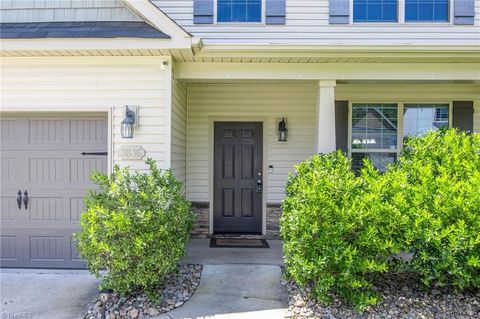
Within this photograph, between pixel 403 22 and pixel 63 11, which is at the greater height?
pixel 403 22

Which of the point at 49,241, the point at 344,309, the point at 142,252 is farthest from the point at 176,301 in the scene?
the point at 49,241

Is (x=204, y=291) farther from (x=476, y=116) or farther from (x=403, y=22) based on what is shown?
(x=476, y=116)

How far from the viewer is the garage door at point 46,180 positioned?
15.3 feet

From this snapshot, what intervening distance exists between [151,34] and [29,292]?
11.4ft

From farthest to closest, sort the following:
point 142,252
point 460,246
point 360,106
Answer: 1. point 360,106
2. point 142,252
3. point 460,246

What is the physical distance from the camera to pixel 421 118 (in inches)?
241

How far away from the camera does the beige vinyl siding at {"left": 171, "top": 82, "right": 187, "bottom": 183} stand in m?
4.92

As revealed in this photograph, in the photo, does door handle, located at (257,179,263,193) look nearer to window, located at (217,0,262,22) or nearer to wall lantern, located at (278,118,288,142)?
wall lantern, located at (278,118,288,142)

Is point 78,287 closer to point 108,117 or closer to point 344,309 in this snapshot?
point 108,117

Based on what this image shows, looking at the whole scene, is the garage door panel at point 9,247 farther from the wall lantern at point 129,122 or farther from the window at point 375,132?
the window at point 375,132

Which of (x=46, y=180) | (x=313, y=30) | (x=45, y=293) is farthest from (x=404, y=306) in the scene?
(x=46, y=180)

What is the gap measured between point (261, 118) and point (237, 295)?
11.0 ft

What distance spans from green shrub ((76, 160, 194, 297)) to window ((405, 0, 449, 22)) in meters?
5.30

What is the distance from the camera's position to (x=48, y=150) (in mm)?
4688
